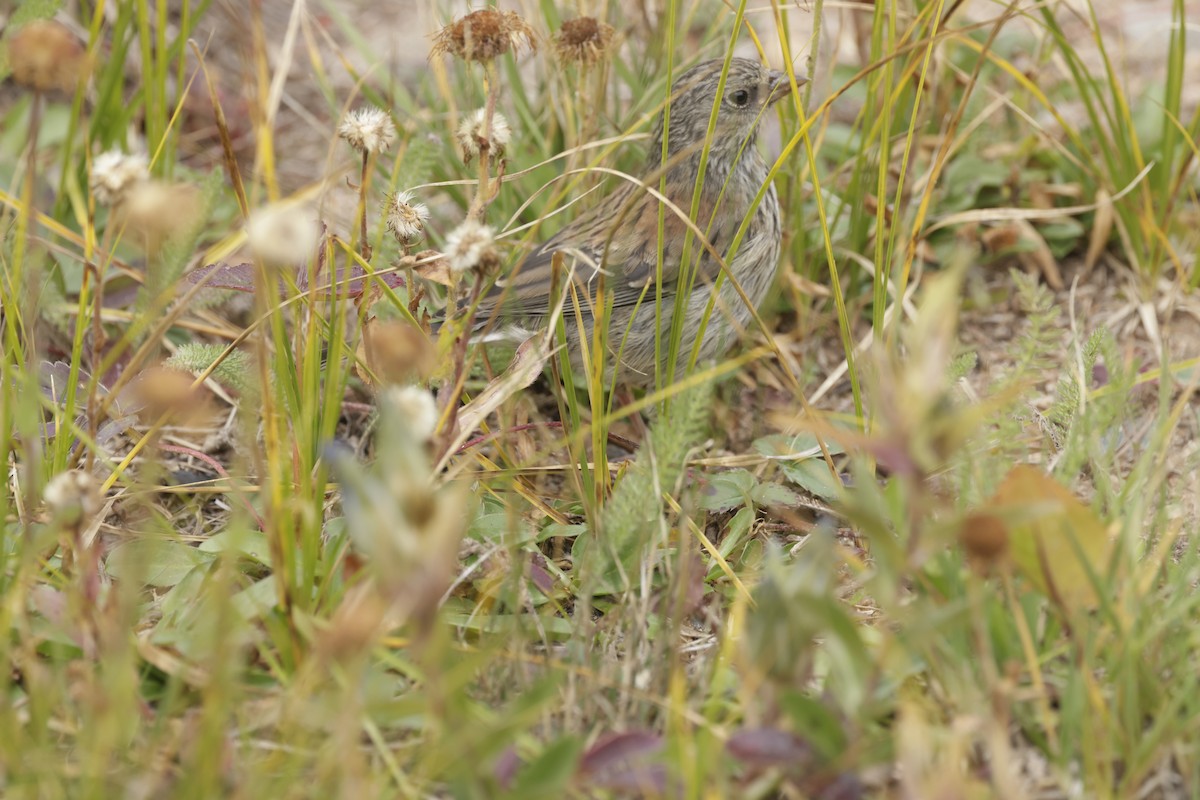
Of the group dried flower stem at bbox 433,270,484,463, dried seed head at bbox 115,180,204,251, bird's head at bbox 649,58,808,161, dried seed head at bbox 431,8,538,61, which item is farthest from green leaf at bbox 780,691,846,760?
bird's head at bbox 649,58,808,161

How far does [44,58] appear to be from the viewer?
5.95 feet

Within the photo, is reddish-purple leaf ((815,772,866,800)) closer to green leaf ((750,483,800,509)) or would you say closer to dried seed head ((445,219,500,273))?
dried seed head ((445,219,500,273))

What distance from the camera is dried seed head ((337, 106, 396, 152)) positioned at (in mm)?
2385

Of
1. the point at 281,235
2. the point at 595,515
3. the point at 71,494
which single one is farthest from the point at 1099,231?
the point at 71,494

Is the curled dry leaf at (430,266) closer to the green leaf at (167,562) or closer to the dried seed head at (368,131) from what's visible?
the dried seed head at (368,131)

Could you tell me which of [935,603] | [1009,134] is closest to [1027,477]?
[935,603]

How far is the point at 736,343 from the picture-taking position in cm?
396

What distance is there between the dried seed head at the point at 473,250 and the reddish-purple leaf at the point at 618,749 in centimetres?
82

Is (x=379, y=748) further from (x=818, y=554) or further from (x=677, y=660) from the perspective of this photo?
(x=818, y=554)

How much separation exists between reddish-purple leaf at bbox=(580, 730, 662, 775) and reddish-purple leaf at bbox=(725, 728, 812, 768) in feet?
0.48

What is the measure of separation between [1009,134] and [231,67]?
3.16 metres

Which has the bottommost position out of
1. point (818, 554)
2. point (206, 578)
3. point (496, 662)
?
point (496, 662)

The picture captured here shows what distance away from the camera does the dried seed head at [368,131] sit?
238cm

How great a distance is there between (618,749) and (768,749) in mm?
236
